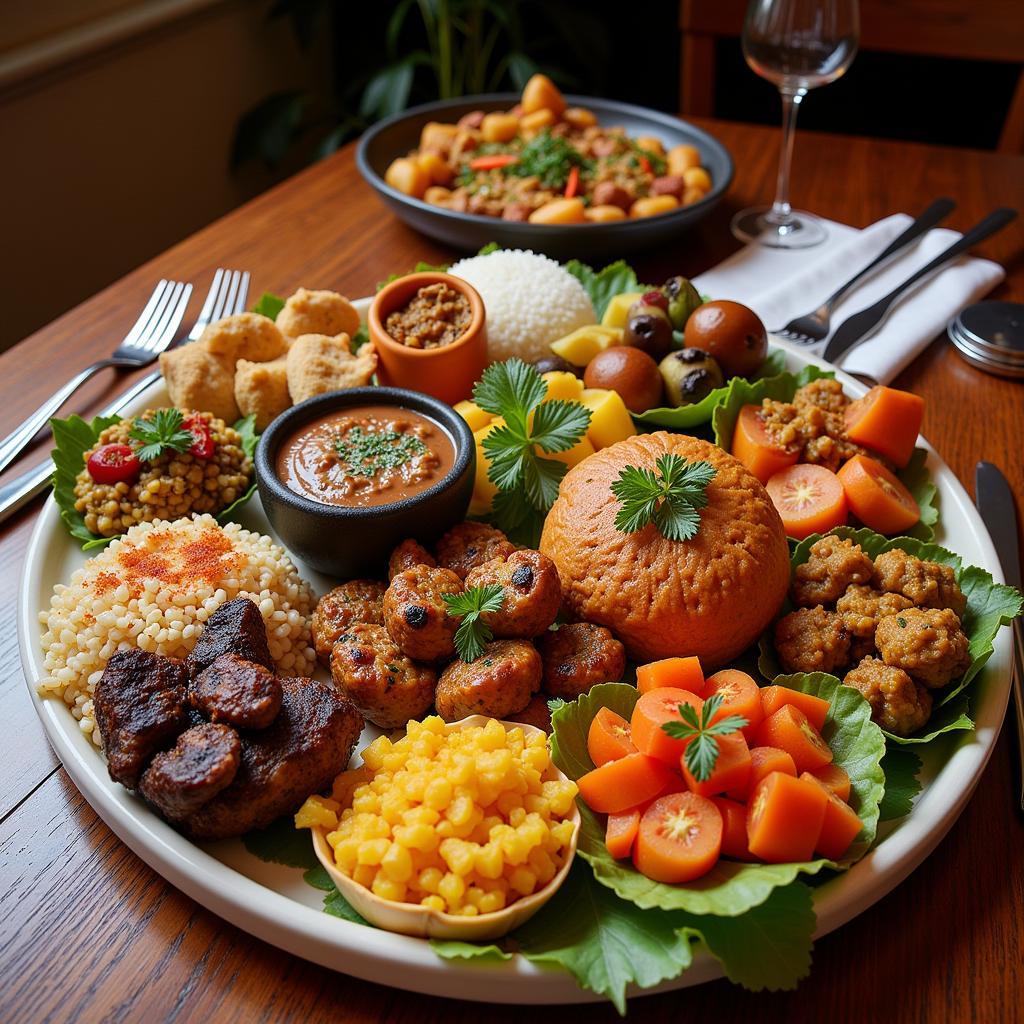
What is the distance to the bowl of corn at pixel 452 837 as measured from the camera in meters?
1.64

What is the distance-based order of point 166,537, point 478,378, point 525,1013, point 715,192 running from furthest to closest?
point 715,192, point 478,378, point 166,537, point 525,1013

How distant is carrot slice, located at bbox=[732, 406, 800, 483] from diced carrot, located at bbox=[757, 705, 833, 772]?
0.97 m

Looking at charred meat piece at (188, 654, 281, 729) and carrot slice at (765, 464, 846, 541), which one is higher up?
charred meat piece at (188, 654, 281, 729)

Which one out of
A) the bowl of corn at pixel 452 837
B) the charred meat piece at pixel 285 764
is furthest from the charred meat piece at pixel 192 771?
the bowl of corn at pixel 452 837

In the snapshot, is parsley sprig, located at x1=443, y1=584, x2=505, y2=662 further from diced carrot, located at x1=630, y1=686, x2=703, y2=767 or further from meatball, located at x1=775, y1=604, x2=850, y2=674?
meatball, located at x1=775, y1=604, x2=850, y2=674

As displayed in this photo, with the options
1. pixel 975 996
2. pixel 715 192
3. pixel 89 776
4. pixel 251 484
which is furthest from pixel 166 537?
pixel 715 192

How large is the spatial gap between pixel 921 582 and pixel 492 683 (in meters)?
1.02

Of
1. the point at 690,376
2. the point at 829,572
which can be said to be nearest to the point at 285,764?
the point at 829,572

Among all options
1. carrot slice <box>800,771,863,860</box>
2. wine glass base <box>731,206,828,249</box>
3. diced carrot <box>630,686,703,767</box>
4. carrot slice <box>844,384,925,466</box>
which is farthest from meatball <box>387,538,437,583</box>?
wine glass base <box>731,206,828,249</box>

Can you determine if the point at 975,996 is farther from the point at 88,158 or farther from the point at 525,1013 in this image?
the point at 88,158

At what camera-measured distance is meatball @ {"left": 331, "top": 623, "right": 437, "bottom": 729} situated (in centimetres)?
208

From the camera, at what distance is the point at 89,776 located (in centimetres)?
188

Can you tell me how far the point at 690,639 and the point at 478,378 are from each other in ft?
4.06

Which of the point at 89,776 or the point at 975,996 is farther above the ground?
the point at 89,776
